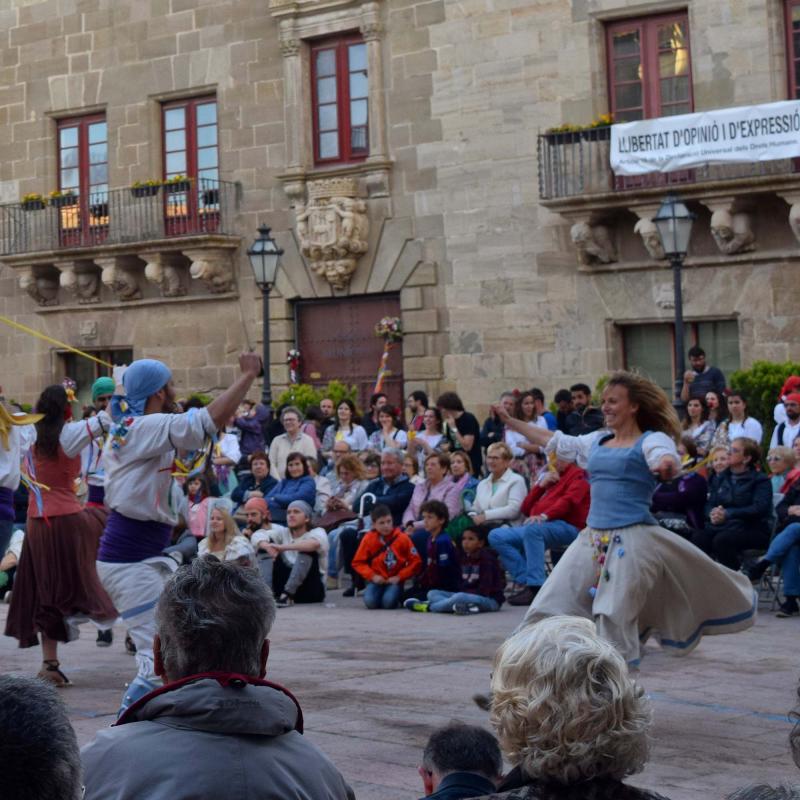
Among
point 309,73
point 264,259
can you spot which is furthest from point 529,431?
point 309,73

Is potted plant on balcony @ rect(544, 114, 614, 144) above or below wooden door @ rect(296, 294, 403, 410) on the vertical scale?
above

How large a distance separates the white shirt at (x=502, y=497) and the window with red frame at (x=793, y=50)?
315 inches

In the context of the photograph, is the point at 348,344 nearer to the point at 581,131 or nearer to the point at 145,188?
the point at 145,188

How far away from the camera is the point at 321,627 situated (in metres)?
13.0

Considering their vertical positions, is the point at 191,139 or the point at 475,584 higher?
the point at 191,139

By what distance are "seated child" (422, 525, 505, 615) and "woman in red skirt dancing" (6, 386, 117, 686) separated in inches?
156

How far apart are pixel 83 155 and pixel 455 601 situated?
52.5ft

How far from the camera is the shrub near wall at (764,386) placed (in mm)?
18312

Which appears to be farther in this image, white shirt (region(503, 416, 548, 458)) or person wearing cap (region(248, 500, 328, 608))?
white shirt (region(503, 416, 548, 458))

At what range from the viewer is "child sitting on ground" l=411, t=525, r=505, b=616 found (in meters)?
13.6

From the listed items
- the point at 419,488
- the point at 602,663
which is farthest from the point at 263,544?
the point at 602,663

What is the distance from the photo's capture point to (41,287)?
27281 mm

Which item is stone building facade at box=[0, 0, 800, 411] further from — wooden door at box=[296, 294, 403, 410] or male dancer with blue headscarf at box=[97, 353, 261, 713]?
male dancer with blue headscarf at box=[97, 353, 261, 713]

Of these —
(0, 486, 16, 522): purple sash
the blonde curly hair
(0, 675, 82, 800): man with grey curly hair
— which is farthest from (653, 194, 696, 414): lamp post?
(0, 675, 82, 800): man with grey curly hair
